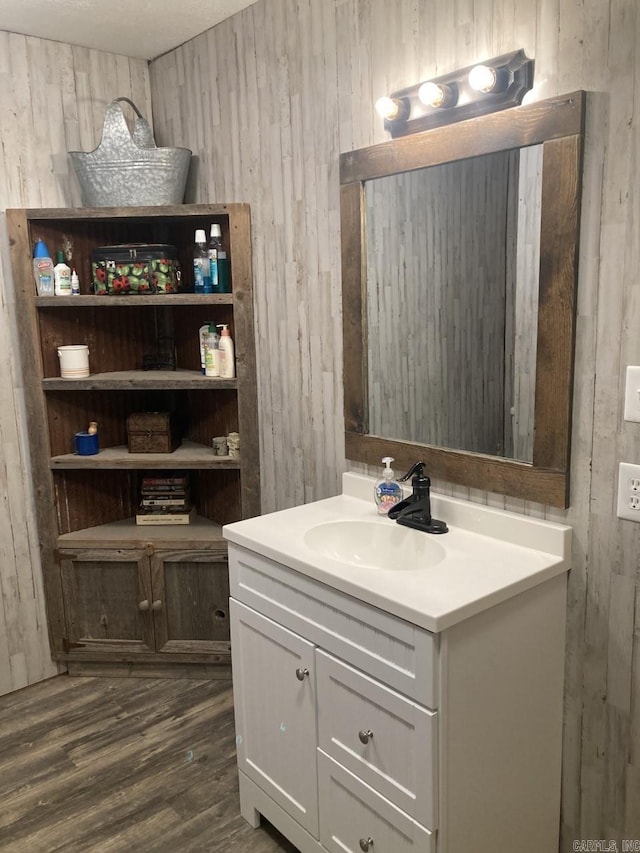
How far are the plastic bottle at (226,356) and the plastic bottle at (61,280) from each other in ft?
1.94

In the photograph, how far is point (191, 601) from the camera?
2723 mm

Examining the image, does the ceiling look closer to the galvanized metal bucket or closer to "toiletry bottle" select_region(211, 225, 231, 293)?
the galvanized metal bucket

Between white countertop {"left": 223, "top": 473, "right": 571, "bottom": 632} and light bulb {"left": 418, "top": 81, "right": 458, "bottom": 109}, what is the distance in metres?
1.02

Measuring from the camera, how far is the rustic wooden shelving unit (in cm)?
255

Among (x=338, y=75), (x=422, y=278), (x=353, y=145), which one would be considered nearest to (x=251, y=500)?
(x=422, y=278)

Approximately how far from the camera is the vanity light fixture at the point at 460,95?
63.6 inches

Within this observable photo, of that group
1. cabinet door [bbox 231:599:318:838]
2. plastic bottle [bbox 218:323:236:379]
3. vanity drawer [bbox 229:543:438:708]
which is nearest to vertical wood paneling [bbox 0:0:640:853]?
plastic bottle [bbox 218:323:236:379]

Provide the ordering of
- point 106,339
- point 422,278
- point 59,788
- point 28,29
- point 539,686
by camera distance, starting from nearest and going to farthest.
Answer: point 539,686 → point 422,278 → point 59,788 → point 28,29 → point 106,339

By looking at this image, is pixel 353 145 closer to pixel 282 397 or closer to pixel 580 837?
pixel 282 397

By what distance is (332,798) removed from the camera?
5.59ft

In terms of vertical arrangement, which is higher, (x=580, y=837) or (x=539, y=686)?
(x=539, y=686)

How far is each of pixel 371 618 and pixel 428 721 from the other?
231 mm

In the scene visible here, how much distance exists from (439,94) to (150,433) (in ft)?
5.38

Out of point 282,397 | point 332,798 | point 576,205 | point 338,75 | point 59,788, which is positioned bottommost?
point 59,788
